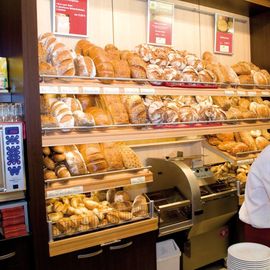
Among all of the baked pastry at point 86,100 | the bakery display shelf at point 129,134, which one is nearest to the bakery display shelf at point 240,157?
the bakery display shelf at point 129,134

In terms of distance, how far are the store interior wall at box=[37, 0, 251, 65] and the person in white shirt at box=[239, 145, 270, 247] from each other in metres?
1.60

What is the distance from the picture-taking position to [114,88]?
7.18 feet

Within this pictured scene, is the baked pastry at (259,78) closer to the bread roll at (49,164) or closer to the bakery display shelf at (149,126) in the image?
the bakery display shelf at (149,126)

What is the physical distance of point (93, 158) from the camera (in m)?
2.15

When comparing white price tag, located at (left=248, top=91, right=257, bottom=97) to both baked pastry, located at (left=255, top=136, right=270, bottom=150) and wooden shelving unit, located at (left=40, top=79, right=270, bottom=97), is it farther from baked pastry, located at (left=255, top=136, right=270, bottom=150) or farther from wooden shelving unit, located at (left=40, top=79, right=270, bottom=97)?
baked pastry, located at (left=255, top=136, right=270, bottom=150)

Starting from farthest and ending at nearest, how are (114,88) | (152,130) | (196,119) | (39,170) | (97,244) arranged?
(196,119) < (152,130) < (114,88) < (97,244) < (39,170)

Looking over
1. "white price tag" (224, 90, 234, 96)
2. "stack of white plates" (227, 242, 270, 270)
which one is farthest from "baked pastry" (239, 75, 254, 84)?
"stack of white plates" (227, 242, 270, 270)

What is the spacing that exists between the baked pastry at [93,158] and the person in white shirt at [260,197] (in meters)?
0.93

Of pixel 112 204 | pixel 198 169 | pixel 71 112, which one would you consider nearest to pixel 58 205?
pixel 112 204

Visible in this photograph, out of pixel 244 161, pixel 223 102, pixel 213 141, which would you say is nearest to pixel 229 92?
pixel 223 102

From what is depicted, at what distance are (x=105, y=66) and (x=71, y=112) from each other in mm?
410

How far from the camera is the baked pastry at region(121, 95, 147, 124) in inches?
92.4

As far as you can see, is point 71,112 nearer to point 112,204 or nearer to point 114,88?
point 114,88

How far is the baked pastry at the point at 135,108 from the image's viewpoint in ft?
7.70
